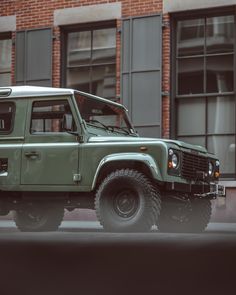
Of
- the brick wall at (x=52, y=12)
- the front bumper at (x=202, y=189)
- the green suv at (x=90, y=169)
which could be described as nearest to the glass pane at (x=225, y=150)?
the brick wall at (x=52, y=12)

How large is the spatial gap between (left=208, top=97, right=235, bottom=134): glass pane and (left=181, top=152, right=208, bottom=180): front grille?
3440mm

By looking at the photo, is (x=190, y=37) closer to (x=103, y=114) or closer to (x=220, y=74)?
(x=220, y=74)

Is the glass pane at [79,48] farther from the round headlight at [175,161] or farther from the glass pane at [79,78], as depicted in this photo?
the round headlight at [175,161]

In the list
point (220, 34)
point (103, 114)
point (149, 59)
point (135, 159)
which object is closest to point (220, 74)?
point (220, 34)

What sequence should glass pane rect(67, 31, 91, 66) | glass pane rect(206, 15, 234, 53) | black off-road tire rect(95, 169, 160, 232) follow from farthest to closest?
glass pane rect(67, 31, 91, 66) < glass pane rect(206, 15, 234, 53) < black off-road tire rect(95, 169, 160, 232)

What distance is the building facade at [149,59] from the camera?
1178 centimetres

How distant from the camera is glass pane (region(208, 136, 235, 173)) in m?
11.6

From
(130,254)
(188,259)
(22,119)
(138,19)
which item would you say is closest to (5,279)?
(130,254)

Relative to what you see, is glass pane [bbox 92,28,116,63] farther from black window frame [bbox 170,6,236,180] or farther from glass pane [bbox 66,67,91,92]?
black window frame [bbox 170,6,236,180]

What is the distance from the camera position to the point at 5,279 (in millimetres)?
2008

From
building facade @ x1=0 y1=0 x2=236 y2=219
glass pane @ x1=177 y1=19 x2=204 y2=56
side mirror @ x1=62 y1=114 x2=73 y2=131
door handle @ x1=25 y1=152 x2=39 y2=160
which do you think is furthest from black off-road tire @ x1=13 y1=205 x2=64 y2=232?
glass pane @ x1=177 y1=19 x2=204 y2=56

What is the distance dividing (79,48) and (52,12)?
0.96 m

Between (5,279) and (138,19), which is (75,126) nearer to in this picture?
(138,19)

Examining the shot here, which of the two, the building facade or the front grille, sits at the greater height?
the building facade
